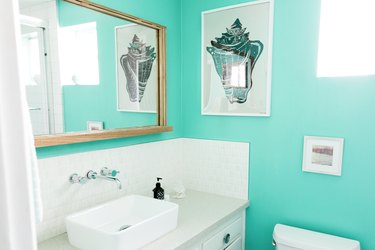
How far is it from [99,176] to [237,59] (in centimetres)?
121

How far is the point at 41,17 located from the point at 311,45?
152 centimetres

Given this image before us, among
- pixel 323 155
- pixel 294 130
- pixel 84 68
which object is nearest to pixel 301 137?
pixel 294 130

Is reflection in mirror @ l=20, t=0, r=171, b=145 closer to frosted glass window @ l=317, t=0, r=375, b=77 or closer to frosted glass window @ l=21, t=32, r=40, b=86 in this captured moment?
frosted glass window @ l=21, t=32, r=40, b=86

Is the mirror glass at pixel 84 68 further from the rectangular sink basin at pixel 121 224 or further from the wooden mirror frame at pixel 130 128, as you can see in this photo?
the rectangular sink basin at pixel 121 224

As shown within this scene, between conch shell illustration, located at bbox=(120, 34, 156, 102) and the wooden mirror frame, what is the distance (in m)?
0.10

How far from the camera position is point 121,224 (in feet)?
5.08

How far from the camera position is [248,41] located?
1858 mm

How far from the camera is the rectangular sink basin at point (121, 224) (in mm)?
1167

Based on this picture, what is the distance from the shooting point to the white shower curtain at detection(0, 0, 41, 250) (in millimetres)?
382

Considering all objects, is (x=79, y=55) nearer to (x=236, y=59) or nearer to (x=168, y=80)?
(x=168, y=80)

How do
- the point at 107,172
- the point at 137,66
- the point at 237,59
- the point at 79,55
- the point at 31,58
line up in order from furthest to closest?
the point at 237,59
the point at 137,66
the point at 107,172
the point at 79,55
the point at 31,58

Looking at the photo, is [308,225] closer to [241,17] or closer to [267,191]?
[267,191]

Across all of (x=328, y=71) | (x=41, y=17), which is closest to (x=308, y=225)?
(x=328, y=71)

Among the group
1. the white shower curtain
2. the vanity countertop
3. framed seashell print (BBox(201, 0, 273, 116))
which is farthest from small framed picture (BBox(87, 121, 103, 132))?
the white shower curtain
